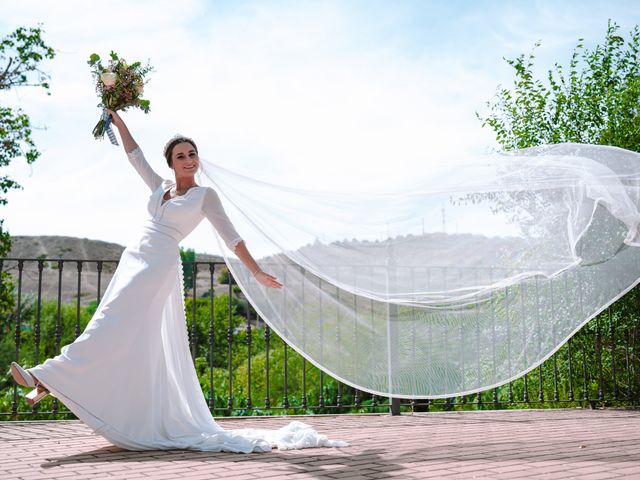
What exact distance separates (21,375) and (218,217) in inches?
56.9

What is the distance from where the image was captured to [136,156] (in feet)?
14.3

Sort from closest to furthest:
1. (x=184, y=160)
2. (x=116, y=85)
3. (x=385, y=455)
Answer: (x=385, y=455) → (x=184, y=160) → (x=116, y=85)

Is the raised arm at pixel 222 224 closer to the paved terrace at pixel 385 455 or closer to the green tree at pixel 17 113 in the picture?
the paved terrace at pixel 385 455

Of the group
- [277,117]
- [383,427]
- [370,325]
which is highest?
[277,117]

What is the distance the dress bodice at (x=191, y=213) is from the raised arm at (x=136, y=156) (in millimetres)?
278

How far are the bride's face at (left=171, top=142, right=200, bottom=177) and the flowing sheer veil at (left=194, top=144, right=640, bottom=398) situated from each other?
0.24 metres

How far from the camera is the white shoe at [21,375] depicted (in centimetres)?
339

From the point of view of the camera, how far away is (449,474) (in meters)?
2.95

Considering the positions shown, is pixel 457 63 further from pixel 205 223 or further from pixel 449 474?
pixel 449 474

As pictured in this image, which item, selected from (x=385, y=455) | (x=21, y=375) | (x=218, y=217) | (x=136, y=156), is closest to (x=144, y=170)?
(x=136, y=156)

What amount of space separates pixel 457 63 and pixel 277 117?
2016mm

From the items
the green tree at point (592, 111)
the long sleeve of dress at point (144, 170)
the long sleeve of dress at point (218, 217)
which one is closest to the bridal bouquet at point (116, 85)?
the long sleeve of dress at point (144, 170)

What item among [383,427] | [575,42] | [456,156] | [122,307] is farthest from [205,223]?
[575,42]

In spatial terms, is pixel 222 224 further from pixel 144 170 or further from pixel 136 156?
pixel 136 156
